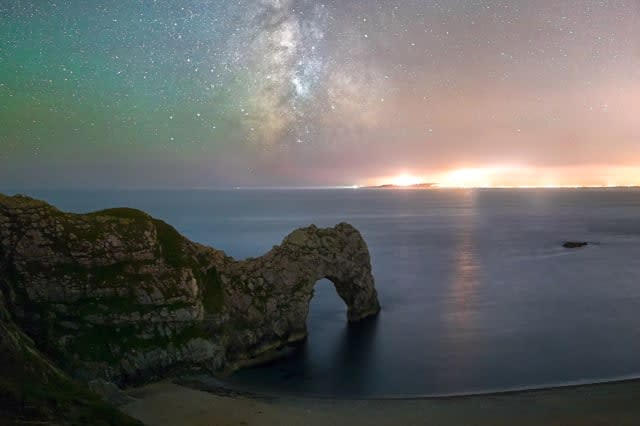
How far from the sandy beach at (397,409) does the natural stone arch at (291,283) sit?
26.9 ft

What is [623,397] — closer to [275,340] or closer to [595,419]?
[595,419]

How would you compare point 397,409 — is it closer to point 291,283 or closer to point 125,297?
point 291,283

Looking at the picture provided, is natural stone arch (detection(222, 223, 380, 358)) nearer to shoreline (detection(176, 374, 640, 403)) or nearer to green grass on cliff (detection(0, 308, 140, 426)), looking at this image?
shoreline (detection(176, 374, 640, 403))

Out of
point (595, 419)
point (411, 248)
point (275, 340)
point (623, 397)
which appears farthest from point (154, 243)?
point (411, 248)

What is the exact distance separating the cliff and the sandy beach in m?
3.22

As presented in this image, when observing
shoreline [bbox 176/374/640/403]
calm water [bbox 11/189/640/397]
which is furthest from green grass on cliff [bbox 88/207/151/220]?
calm water [bbox 11/189/640/397]

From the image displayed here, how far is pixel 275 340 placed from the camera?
4000cm

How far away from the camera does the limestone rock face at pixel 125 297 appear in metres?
31.7

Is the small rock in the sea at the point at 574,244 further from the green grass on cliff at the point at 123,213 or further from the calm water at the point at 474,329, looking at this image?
the green grass on cliff at the point at 123,213

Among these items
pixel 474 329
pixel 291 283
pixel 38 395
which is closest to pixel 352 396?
pixel 291 283

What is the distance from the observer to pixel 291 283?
42.2m

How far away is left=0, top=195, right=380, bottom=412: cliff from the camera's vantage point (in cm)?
3170

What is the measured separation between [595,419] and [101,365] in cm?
2754

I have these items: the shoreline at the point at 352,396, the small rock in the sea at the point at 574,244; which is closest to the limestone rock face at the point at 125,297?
the shoreline at the point at 352,396
